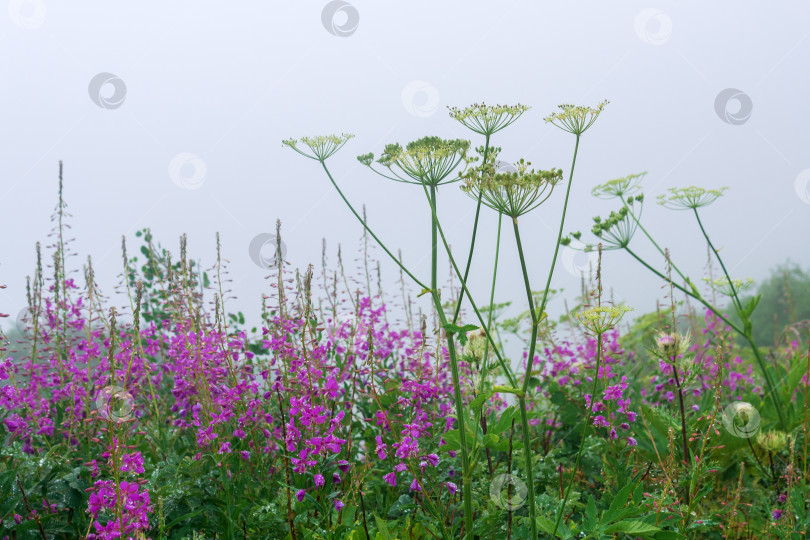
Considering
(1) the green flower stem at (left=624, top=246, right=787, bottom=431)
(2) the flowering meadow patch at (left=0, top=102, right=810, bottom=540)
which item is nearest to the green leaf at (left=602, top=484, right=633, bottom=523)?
(2) the flowering meadow patch at (left=0, top=102, right=810, bottom=540)

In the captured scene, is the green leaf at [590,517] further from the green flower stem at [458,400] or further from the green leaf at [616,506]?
the green flower stem at [458,400]

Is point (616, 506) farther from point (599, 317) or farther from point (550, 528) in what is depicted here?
point (599, 317)

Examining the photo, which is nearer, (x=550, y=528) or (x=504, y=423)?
(x=550, y=528)

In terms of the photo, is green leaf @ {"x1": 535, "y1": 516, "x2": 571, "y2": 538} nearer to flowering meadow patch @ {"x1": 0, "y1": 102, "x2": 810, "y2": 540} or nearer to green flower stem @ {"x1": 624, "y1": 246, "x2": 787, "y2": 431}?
flowering meadow patch @ {"x1": 0, "y1": 102, "x2": 810, "y2": 540}

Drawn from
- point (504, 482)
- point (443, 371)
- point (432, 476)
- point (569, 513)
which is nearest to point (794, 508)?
point (569, 513)

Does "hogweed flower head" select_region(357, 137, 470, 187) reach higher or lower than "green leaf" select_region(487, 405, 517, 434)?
higher

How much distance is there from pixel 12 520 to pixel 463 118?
9.99ft

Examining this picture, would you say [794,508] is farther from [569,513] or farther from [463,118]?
[463,118]

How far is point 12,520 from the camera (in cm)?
342

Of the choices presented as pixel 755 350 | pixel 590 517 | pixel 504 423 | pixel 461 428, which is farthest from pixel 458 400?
pixel 755 350

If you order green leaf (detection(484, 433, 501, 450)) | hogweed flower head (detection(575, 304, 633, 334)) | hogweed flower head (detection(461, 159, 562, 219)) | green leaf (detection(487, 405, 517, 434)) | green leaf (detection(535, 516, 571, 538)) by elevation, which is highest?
hogweed flower head (detection(461, 159, 562, 219))

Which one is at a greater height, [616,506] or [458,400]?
[458,400]

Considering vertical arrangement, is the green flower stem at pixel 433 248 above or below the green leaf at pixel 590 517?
above

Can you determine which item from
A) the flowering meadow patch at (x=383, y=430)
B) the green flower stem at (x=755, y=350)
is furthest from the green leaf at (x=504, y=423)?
→ the green flower stem at (x=755, y=350)
